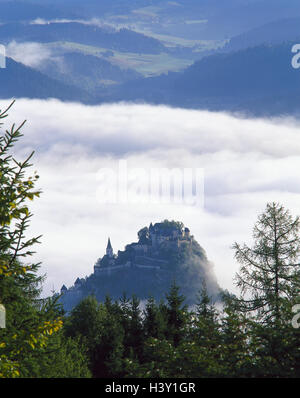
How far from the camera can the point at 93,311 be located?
60.9m

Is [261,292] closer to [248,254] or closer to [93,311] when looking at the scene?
[248,254]

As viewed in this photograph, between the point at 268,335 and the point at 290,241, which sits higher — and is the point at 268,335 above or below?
below

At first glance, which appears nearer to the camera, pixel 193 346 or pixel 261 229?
pixel 193 346
